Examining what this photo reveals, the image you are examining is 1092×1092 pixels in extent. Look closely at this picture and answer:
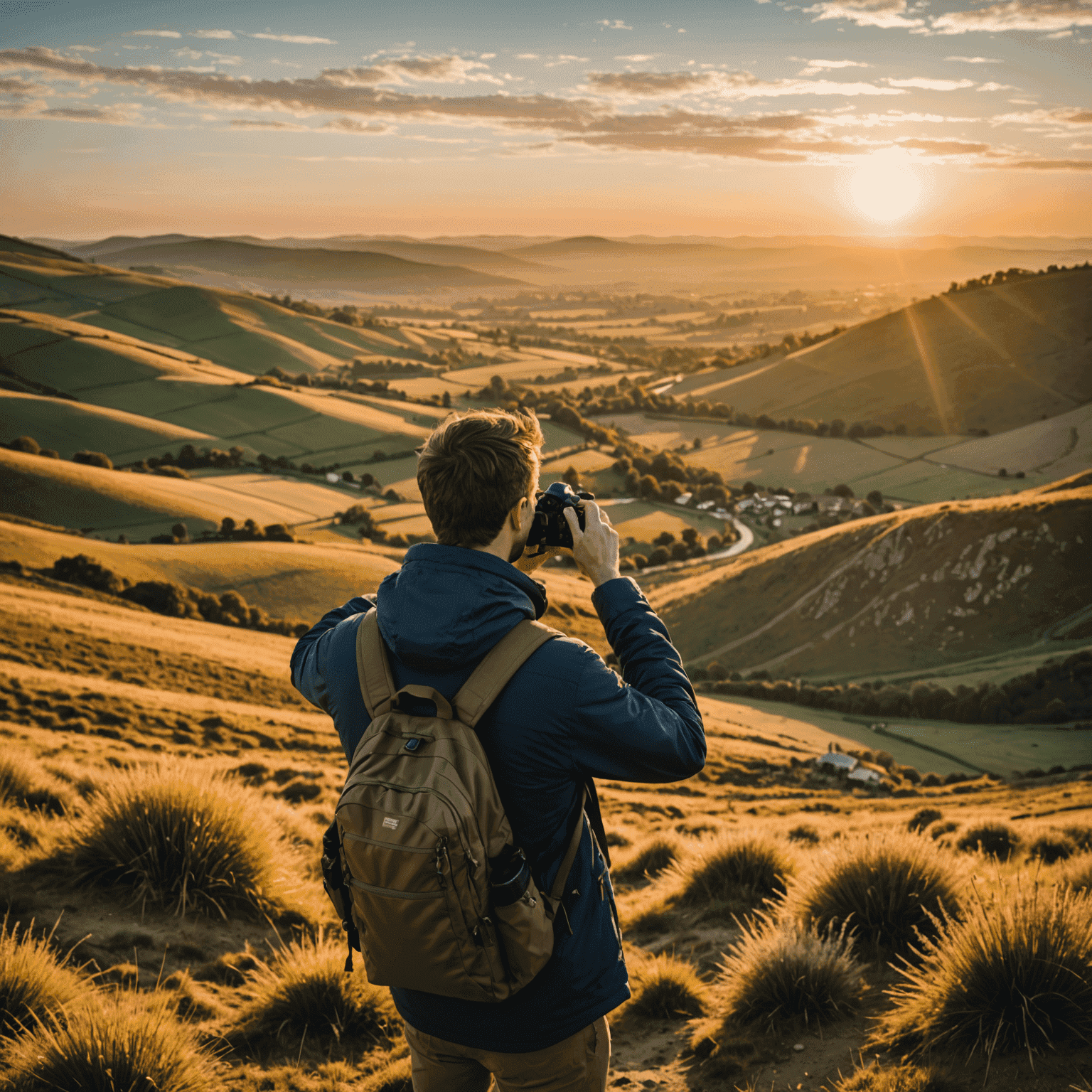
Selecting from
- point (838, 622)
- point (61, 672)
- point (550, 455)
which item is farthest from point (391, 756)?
point (550, 455)

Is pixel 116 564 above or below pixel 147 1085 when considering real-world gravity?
below

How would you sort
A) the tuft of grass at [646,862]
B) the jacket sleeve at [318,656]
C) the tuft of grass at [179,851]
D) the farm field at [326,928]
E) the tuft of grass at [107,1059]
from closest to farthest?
the jacket sleeve at [318,656] < the tuft of grass at [107,1059] < the farm field at [326,928] < the tuft of grass at [179,851] < the tuft of grass at [646,862]

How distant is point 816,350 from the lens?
563ft

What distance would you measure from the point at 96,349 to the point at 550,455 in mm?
68870

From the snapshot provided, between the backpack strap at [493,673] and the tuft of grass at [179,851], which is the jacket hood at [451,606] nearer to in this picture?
the backpack strap at [493,673]

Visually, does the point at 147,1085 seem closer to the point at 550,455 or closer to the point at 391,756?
the point at 391,756

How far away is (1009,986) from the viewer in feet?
14.9

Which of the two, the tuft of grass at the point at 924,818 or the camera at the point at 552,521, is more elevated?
the camera at the point at 552,521

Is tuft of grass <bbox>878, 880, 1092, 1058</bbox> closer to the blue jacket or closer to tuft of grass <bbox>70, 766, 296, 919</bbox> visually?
the blue jacket

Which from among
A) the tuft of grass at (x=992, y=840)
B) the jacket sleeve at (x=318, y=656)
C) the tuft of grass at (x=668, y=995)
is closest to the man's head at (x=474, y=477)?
the jacket sleeve at (x=318, y=656)

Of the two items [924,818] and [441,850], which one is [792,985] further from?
[924,818]

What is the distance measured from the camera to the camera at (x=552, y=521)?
286cm

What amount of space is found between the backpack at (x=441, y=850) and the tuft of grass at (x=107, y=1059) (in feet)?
8.65

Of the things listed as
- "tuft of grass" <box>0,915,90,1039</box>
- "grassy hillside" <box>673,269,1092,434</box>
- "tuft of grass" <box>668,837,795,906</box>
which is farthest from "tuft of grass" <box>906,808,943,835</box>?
"grassy hillside" <box>673,269,1092,434</box>
